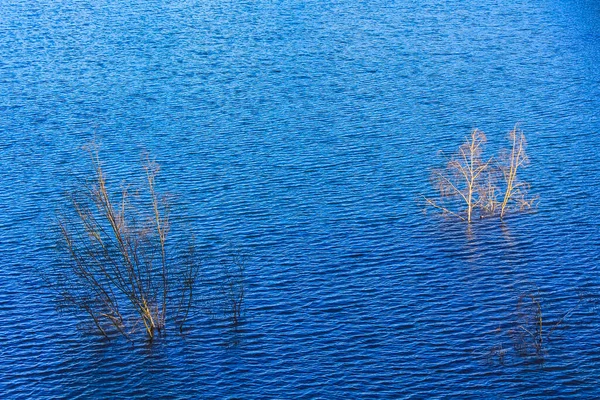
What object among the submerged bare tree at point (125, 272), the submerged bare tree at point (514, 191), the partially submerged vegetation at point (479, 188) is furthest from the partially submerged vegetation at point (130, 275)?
the submerged bare tree at point (514, 191)

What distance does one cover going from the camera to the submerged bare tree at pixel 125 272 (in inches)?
1508

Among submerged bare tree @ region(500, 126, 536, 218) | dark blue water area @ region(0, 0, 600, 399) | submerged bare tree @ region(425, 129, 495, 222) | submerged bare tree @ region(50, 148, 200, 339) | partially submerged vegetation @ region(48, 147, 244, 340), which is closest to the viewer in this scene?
dark blue water area @ region(0, 0, 600, 399)

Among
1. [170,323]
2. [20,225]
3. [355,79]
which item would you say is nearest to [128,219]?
[20,225]

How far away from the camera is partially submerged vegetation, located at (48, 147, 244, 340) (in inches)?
1516

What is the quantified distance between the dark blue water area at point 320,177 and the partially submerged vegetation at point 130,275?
98cm

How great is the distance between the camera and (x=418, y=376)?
1385 inches

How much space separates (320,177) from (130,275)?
20943 millimetres

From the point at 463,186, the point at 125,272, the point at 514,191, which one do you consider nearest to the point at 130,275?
the point at 125,272

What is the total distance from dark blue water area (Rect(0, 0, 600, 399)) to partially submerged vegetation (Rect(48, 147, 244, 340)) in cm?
98

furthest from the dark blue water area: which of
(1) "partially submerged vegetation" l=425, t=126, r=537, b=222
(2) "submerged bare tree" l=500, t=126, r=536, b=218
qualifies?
(1) "partially submerged vegetation" l=425, t=126, r=537, b=222

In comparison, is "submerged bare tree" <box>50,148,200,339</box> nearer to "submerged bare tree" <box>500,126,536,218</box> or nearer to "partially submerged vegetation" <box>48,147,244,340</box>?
"partially submerged vegetation" <box>48,147,244,340</box>

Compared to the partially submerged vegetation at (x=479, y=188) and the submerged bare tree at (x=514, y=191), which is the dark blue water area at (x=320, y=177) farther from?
the partially submerged vegetation at (x=479, y=188)

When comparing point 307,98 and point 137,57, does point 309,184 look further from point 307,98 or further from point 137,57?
point 137,57

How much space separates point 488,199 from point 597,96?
23984mm
